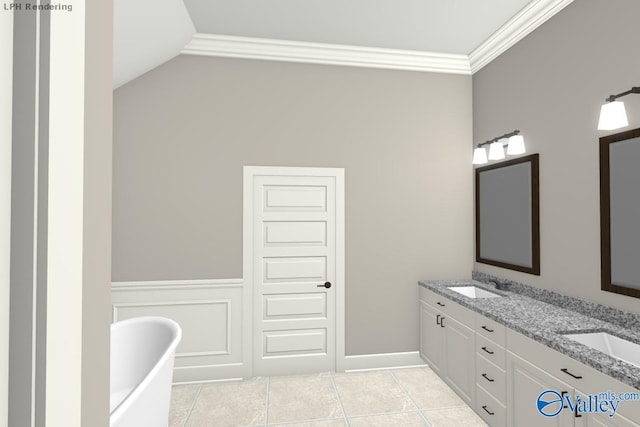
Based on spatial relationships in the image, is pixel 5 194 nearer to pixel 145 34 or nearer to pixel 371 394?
pixel 145 34

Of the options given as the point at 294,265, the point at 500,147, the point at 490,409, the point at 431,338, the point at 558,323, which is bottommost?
the point at 490,409

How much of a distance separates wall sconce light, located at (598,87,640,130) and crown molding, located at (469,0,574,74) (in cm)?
104

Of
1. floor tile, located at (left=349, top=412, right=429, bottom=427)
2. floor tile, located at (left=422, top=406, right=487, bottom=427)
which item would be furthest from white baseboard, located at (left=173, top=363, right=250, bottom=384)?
floor tile, located at (left=422, top=406, right=487, bottom=427)

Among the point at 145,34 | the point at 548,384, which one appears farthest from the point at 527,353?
the point at 145,34

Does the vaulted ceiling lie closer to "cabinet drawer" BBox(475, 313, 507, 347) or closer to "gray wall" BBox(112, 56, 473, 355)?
"gray wall" BBox(112, 56, 473, 355)

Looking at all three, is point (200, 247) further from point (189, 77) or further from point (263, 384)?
point (189, 77)

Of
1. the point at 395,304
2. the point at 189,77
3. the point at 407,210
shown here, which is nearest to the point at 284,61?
the point at 189,77

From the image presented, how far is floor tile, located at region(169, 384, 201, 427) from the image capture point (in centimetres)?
276

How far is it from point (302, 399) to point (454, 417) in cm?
125

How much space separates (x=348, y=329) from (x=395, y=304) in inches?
22.3

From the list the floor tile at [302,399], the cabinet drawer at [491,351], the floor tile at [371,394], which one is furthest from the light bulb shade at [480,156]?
the floor tile at [302,399]

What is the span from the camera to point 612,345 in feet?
6.88

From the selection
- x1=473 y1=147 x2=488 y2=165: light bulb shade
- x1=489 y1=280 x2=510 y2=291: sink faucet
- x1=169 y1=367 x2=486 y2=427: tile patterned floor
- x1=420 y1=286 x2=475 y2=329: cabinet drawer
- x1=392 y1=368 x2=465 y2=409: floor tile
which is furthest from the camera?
x1=473 y1=147 x2=488 y2=165: light bulb shade

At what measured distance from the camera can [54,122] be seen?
0.50m
